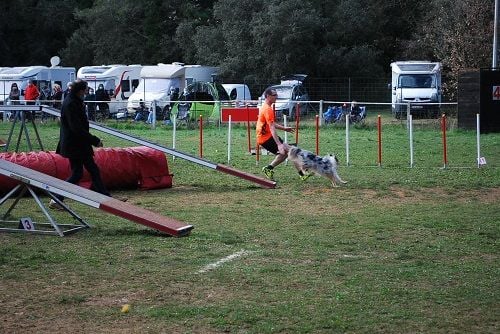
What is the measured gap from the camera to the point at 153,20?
59312 mm

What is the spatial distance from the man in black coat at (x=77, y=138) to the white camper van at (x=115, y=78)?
3308 cm

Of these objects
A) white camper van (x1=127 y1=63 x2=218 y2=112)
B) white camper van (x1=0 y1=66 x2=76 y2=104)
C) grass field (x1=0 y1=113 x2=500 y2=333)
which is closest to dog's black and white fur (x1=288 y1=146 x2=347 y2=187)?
grass field (x1=0 y1=113 x2=500 y2=333)

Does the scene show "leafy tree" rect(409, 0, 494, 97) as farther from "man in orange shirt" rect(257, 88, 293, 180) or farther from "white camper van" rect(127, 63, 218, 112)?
"man in orange shirt" rect(257, 88, 293, 180)

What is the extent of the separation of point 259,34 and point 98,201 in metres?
39.8

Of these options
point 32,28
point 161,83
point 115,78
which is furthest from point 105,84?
point 32,28

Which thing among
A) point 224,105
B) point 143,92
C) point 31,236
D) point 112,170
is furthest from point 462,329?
point 143,92

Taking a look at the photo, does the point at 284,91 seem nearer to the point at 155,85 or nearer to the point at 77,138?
the point at 155,85

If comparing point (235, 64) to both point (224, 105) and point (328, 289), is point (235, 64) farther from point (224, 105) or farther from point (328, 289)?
point (328, 289)

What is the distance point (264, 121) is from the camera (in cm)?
1625

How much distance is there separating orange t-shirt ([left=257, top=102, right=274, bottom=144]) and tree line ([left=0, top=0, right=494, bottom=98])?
2739 cm

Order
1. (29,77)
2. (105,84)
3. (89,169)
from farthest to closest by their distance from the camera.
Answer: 1. (105,84)
2. (29,77)
3. (89,169)

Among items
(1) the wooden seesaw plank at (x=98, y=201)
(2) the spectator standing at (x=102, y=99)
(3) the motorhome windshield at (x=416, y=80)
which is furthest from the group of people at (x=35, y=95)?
(1) the wooden seesaw plank at (x=98, y=201)

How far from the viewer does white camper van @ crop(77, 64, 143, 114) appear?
1822 inches

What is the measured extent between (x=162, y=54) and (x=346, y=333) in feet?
176
